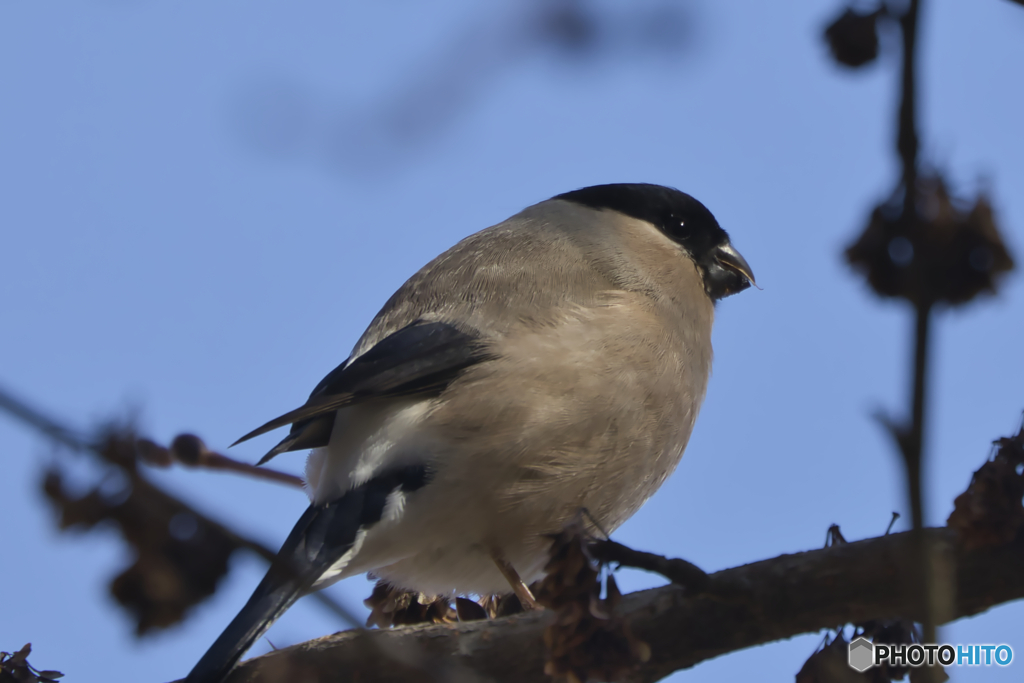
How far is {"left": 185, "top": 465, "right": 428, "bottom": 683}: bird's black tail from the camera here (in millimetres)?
2635

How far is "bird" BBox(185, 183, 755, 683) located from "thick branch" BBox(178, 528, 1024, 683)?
0.29 meters

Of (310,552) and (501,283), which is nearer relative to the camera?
(310,552)

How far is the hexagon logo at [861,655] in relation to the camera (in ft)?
7.60

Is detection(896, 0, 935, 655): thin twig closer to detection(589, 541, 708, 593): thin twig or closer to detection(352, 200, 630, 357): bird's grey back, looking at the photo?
detection(589, 541, 708, 593): thin twig

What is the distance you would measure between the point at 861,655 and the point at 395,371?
1641 mm

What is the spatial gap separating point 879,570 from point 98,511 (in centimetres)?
172

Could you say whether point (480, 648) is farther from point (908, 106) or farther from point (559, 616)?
point (908, 106)

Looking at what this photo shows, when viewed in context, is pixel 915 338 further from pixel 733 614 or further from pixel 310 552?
pixel 310 552

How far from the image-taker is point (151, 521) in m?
1.41

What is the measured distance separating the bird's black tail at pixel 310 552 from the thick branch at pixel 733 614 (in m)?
0.10

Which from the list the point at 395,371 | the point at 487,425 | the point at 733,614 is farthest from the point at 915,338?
the point at 395,371

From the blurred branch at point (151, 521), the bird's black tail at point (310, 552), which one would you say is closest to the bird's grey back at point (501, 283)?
the bird's black tail at point (310, 552)

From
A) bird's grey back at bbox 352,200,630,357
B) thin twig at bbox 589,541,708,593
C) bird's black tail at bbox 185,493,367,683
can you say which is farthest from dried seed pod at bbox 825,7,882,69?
bird's grey back at bbox 352,200,630,357

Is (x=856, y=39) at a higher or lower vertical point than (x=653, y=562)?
higher
